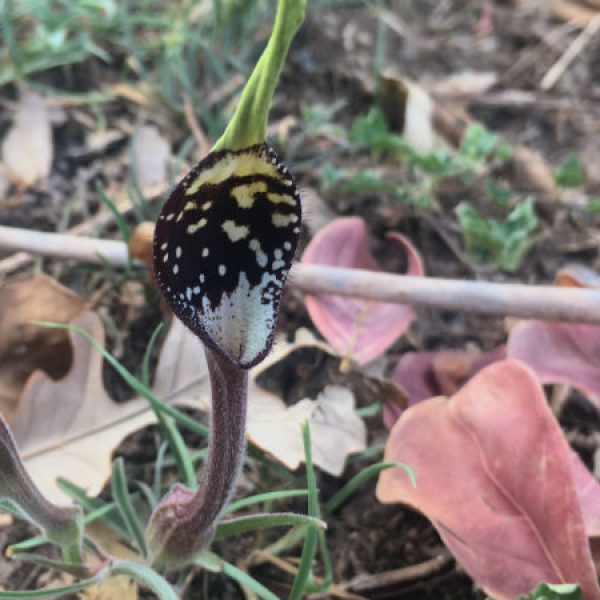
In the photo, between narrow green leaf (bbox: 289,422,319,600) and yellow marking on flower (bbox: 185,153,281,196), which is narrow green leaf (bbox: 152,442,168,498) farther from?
yellow marking on flower (bbox: 185,153,281,196)

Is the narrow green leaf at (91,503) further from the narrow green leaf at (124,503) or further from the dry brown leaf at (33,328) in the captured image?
the dry brown leaf at (33,328)

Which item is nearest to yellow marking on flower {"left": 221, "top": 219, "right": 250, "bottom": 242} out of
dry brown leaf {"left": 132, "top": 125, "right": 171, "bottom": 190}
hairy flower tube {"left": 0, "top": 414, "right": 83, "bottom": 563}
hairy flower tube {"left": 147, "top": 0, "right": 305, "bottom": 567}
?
hairy flower tube {"left": 147, "top": 0, "right": 305, "bottom": 567}

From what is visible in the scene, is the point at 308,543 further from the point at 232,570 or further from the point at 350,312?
the point at 350,312

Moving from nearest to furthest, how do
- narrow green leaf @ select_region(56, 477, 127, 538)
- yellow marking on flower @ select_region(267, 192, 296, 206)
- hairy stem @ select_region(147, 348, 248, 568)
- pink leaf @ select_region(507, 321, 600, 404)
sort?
yellow marking on flower @ select_region(267, 192, 296, 206)
hairy stem @ select_region(147, 348, 248, 568)
narrow green leaf @ select_region(56, 477, 127, 538)
pink leaf @ select_region(507, 321, 600, 404)

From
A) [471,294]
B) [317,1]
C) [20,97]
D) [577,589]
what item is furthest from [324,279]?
[317,1]

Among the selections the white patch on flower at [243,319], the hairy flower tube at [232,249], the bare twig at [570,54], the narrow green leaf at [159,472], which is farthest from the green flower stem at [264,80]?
the bare twig at [570,54]

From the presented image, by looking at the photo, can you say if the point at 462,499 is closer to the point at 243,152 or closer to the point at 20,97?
the point at 243,152
